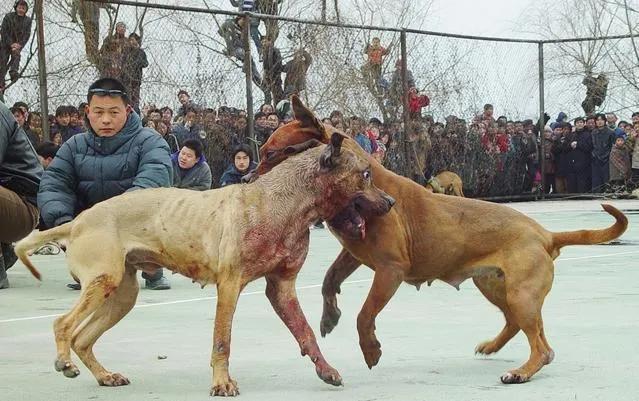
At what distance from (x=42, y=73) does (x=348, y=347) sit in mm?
9413

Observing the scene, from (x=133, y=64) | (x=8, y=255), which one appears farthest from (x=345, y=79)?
(x=8, y=255)

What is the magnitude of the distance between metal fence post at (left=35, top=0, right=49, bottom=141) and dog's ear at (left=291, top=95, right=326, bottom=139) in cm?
959

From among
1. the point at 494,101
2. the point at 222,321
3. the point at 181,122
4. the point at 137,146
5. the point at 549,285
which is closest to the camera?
the point at 222,321

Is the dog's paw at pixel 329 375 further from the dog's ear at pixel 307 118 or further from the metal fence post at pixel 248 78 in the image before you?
the metal fence post at pixel 248 78

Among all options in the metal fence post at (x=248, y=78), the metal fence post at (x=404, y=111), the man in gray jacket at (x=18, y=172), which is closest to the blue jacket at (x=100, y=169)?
the man in gray jacket at (x=18, y=172)

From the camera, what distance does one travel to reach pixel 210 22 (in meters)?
18.1

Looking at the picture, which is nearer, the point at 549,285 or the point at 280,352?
the point at 549,285

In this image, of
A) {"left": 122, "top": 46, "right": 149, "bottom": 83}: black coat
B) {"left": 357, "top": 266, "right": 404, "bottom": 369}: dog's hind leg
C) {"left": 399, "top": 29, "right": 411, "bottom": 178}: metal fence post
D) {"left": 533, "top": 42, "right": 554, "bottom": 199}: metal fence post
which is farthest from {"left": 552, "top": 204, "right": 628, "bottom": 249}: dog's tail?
{"left": 533, "top": 42, "right": 554, "bottom": 199}: metal fence post

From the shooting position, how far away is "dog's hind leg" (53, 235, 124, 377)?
6.12 metres

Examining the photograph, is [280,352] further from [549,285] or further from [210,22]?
[210,22]

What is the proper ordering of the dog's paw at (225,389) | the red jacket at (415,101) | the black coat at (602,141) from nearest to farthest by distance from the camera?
the dog's paw at (225,389) → the red jacket at (415,101) → the black coat at (602,141)

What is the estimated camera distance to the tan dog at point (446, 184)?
2261cm

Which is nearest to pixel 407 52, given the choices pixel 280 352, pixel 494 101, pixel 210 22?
pixel 494 101

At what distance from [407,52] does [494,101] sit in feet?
9.84
